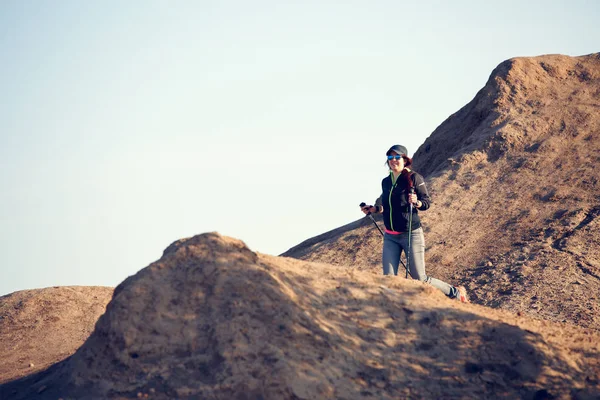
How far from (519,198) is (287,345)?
30.4ft

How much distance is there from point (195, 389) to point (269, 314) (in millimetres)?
912

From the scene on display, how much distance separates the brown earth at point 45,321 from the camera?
10883mm

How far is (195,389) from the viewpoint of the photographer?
5355mm

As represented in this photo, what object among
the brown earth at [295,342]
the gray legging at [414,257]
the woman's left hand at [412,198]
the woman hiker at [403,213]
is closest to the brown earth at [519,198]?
the brown earth at [295,342]

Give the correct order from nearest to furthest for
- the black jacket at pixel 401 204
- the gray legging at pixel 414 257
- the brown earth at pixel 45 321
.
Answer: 1. the gray legging at pixel 414 257
2. the black jacket at pixel 401 204
3. the brown earth at pixel 45 321

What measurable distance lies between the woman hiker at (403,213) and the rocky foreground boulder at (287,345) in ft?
3.67

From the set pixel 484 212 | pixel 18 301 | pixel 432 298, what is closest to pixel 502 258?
pixel 484 212

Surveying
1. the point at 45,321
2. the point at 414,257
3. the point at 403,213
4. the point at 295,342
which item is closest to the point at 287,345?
the point at 295,342

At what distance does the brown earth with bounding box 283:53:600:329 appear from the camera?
438 inches

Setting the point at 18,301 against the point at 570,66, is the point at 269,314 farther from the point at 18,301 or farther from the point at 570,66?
the point at 570,66

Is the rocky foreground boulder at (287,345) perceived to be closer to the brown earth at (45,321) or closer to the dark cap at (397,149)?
the dark cap at (397,149)

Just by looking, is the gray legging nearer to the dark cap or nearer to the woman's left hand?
the woman's left hand

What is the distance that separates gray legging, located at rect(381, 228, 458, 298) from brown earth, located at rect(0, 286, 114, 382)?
5.40 m

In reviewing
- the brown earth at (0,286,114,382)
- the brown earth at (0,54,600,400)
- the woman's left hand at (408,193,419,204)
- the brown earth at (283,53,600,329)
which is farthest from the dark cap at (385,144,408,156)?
the brown earth at (0,286,114,382)
